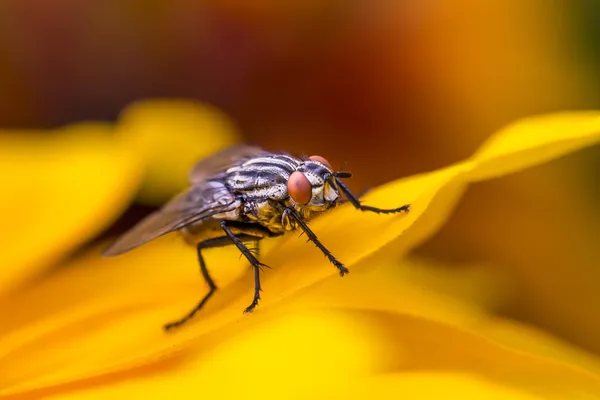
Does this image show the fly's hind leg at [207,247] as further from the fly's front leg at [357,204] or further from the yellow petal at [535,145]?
the yellow petal at [535,145]

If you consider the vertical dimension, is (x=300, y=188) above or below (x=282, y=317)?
above

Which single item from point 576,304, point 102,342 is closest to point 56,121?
point 102,342

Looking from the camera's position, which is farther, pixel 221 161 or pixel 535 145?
pixel 221 161

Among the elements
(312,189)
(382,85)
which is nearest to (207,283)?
(312,189)

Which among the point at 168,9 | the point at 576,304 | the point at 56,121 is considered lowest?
the point at 576,304

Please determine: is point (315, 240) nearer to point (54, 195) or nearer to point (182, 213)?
point (182, 213)

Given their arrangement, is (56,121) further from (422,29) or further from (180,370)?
(180,370)

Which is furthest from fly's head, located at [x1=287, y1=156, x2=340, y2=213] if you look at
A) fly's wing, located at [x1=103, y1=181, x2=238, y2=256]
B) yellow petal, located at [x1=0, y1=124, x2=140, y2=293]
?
yellow petal, located at [x1=0, y1=124, x2=140, y2=293]
